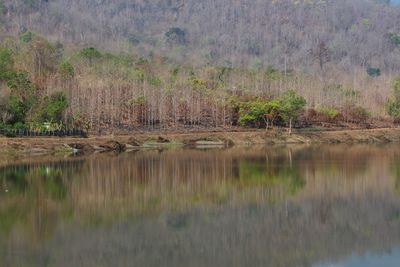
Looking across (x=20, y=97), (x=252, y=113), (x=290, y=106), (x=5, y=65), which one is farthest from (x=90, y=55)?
(x=290, y=106)

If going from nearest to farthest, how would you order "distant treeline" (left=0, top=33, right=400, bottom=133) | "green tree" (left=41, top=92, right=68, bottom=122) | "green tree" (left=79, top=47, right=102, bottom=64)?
"green tree" (left=41, top=92, right=68, bottom=122), "distant treeline" (left=0, top=33, right=400, bottom=133), "green tree" (left=79, top=47, right=102, bottom=64)

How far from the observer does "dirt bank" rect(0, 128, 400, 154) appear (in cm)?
6212

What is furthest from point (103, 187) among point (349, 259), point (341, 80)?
point (341, 80)

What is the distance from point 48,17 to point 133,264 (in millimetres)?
183656

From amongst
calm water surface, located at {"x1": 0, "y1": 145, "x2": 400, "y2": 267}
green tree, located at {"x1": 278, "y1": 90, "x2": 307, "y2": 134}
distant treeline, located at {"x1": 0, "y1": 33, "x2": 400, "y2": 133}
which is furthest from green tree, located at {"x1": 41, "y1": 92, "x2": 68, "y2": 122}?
green tree, located at {"x1": 278, "y1": 90, "x2": 307, "y2": 134}

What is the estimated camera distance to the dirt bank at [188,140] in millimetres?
62125

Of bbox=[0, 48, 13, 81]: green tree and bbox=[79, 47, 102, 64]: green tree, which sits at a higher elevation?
bbox=[79, 47, 102, 64]: green tree

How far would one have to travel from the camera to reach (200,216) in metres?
26.0

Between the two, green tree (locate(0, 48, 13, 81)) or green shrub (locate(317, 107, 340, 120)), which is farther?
green shrub (locate(317, 107, 340, 120))

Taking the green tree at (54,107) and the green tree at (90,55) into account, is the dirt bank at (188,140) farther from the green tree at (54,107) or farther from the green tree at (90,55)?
the green tree at (90,55)

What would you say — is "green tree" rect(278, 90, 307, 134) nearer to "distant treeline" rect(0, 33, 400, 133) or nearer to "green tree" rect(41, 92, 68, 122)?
"distant treeline" rect(0, 33, 400, 133)

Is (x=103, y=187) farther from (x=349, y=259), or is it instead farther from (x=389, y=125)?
(x=389, y=125)

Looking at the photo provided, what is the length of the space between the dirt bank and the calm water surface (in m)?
17.5

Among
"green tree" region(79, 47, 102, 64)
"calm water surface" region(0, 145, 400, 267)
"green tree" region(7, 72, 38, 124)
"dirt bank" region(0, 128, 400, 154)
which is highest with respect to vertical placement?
"green tree" region(79, 47, 102, 64)
